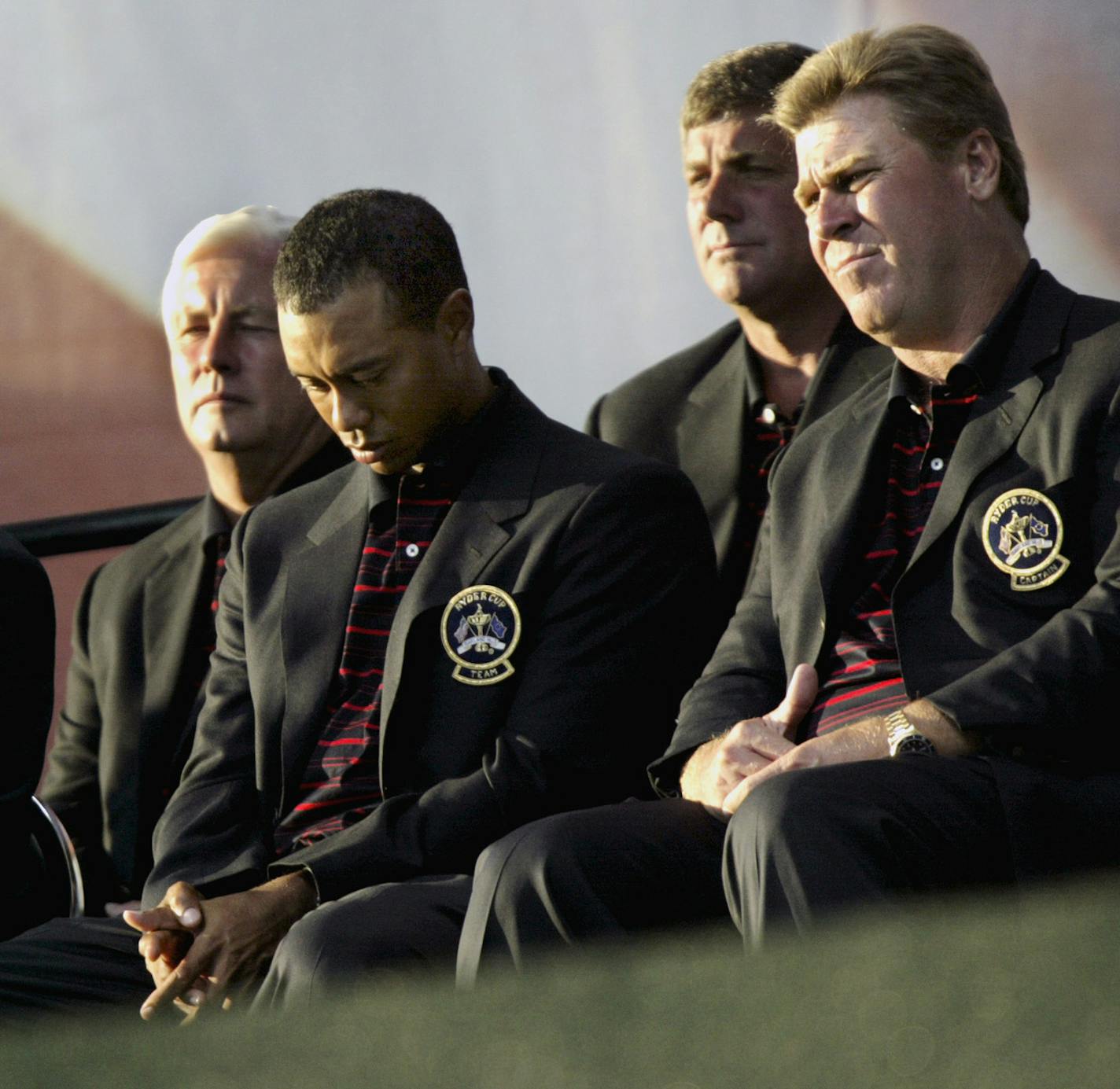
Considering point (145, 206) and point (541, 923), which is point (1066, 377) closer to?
point (541, 923)

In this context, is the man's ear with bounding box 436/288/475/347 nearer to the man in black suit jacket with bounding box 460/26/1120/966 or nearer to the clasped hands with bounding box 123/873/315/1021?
the man in black suit jacket with bounding box 460/26/1120/966

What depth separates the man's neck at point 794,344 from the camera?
3.26 m

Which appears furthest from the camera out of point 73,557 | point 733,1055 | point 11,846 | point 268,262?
point 73,557

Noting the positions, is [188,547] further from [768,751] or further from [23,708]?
[768,751]

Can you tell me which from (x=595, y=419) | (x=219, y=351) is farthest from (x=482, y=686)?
(x=219, y=351)

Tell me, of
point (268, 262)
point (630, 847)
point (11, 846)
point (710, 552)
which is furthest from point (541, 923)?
point (268, 262)

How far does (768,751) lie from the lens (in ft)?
7.89

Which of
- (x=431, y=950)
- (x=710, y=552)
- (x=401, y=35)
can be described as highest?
(x=401, y=35)


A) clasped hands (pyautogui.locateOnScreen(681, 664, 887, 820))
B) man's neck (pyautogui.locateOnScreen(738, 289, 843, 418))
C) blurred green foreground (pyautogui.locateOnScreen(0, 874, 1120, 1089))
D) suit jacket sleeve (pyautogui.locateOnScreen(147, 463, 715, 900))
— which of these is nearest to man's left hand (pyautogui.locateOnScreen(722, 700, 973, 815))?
clasped hands (pyautogui.locateOnScreen(681, 664, 887, 820))

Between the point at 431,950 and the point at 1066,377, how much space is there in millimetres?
995

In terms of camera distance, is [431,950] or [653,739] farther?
[653,739]

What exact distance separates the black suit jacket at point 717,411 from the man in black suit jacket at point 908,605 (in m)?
0.33

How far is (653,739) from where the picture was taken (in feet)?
9.00

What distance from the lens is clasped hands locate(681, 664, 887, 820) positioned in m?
2.28
